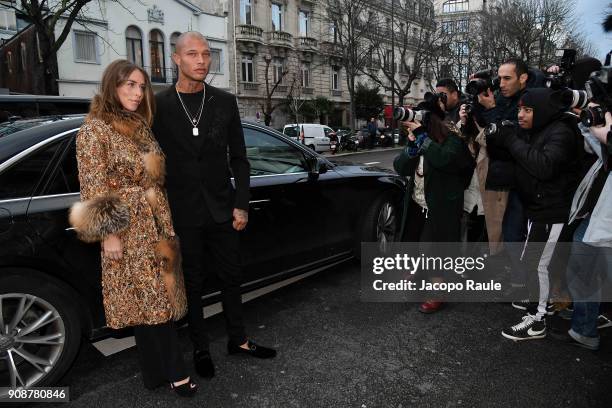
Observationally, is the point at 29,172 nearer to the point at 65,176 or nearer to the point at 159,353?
the point at 65,176

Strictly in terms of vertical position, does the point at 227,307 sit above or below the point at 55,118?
below

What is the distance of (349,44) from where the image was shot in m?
25.8

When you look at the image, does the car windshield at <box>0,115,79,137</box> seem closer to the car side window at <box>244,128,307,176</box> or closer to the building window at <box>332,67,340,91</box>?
the car side window at <box>244,128,307,176</box>

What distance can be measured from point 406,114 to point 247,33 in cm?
3014

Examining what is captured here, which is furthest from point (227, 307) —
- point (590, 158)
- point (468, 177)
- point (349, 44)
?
point (349, 44)

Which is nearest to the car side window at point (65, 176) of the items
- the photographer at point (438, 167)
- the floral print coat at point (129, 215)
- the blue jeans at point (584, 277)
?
the floral print coat at point (129, 215)

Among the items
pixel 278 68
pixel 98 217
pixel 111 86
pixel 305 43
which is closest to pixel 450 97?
pixel 111 86

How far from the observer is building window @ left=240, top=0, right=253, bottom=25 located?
31.7 meters

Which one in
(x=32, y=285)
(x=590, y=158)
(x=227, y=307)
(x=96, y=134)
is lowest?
(x=227, y=307)

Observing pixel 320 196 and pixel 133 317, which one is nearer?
pixel 133 317

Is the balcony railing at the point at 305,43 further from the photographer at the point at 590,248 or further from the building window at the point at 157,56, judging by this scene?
the photographer at the point at 590,248

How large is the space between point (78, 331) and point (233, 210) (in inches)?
A: 40.9

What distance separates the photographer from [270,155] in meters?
3.66

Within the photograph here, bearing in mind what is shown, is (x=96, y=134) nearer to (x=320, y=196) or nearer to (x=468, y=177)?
(x=320, y=196)
